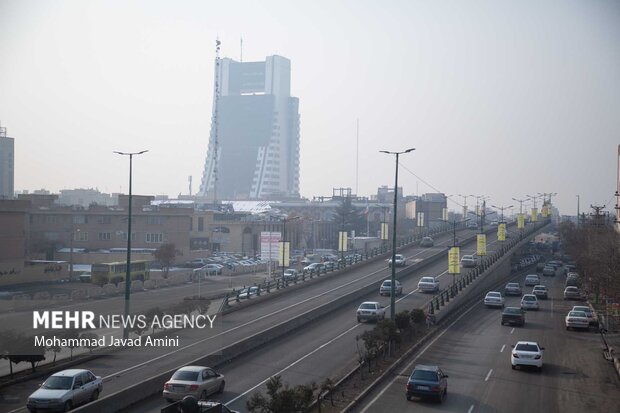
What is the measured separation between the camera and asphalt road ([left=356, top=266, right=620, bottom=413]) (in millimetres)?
22984

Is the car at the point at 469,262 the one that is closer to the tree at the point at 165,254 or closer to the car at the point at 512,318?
the car at the point at 512,318

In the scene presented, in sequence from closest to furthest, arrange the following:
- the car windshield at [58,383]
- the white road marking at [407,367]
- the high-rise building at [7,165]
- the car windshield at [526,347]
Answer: the car windshield at [58,383]
the white road marking at [407,367]
the car windshield at [526,347]
the high-rise building at [7,165]

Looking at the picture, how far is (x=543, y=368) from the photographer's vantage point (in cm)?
2956

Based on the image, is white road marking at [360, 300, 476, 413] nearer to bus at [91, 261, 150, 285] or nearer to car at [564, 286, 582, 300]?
car at [564, 286, 582, 300]

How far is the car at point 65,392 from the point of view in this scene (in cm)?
1906

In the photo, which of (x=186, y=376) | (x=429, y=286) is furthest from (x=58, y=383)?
(x=429, y=286)

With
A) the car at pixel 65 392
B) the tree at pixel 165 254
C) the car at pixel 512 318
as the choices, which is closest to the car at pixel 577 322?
the car at pixel 512 318

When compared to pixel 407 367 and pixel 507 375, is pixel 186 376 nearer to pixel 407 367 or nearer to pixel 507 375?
pixel 407 367

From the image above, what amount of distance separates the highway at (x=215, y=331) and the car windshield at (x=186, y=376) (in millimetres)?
1712

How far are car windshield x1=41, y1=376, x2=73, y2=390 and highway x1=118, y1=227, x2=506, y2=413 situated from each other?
6.21ft

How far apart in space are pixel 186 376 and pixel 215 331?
12.9m

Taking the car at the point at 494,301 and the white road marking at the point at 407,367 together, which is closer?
the white road marking at the point at 407,367

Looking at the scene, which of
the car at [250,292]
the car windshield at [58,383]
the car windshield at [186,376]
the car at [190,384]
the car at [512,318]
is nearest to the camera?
the car windshield at [58,383]

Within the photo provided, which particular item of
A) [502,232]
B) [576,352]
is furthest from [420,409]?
[502,232]
